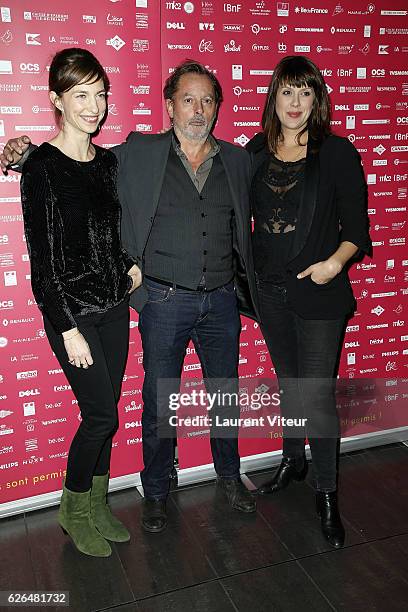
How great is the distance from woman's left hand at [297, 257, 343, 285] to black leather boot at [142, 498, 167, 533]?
131 cm


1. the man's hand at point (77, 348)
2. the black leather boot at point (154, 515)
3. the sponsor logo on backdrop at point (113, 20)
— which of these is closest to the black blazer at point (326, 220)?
the man's hand at point (77, 348)

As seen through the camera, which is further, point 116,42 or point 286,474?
point 286,474

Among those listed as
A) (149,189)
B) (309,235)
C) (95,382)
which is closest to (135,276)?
(149,189)

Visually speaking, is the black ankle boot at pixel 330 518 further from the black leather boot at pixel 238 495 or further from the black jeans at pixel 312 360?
the black leather boot at pixel 238 495

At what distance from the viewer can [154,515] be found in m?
2.80

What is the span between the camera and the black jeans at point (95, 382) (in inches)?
93.8

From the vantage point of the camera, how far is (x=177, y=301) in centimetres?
261

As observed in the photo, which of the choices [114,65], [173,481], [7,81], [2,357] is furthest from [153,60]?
[173,481]

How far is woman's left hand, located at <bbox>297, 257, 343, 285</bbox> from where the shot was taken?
254 centimetres

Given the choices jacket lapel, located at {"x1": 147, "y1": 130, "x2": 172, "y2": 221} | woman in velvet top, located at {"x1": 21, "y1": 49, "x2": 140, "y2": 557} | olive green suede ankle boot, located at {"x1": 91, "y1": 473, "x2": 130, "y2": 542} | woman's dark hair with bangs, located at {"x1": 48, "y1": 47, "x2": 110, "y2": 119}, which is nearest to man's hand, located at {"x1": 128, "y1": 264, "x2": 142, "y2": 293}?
woman in velvet top, located at {"x1": 21, "y1": 49, "x2": 140, "y2": 557}

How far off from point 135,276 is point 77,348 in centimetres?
47

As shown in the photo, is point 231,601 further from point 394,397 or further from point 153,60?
point 153,60

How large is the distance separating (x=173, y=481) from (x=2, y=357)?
1.15m

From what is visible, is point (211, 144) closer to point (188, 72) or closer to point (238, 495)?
point (188, 72)
